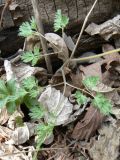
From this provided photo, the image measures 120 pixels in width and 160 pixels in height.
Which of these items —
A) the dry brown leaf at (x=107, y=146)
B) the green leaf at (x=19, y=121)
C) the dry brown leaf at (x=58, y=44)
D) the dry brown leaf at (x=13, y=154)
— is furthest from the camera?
the dry brown leaf at (x=58, y=44)

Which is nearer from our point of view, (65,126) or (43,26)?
(65,126)

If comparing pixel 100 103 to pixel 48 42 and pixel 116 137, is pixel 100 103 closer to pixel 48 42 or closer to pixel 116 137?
pixel 116 137

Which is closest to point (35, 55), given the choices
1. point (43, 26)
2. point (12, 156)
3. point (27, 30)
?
point (27, 30)

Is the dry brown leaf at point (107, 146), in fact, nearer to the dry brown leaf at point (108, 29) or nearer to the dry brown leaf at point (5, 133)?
the dry brown leaf at point (5, 133)

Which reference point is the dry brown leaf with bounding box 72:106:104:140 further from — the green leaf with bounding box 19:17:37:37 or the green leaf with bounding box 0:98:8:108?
the green leaf with bounding box 19:17:37:37

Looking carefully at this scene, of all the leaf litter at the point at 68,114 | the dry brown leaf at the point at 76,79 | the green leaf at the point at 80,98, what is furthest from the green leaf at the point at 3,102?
the dry brown leaf at the point at 76,79

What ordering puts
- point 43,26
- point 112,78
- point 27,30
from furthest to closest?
point 43,26 → point 112,78 → point 27,30

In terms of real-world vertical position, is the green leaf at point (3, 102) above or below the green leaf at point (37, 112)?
above

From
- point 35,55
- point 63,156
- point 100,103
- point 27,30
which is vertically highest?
point 27,30
